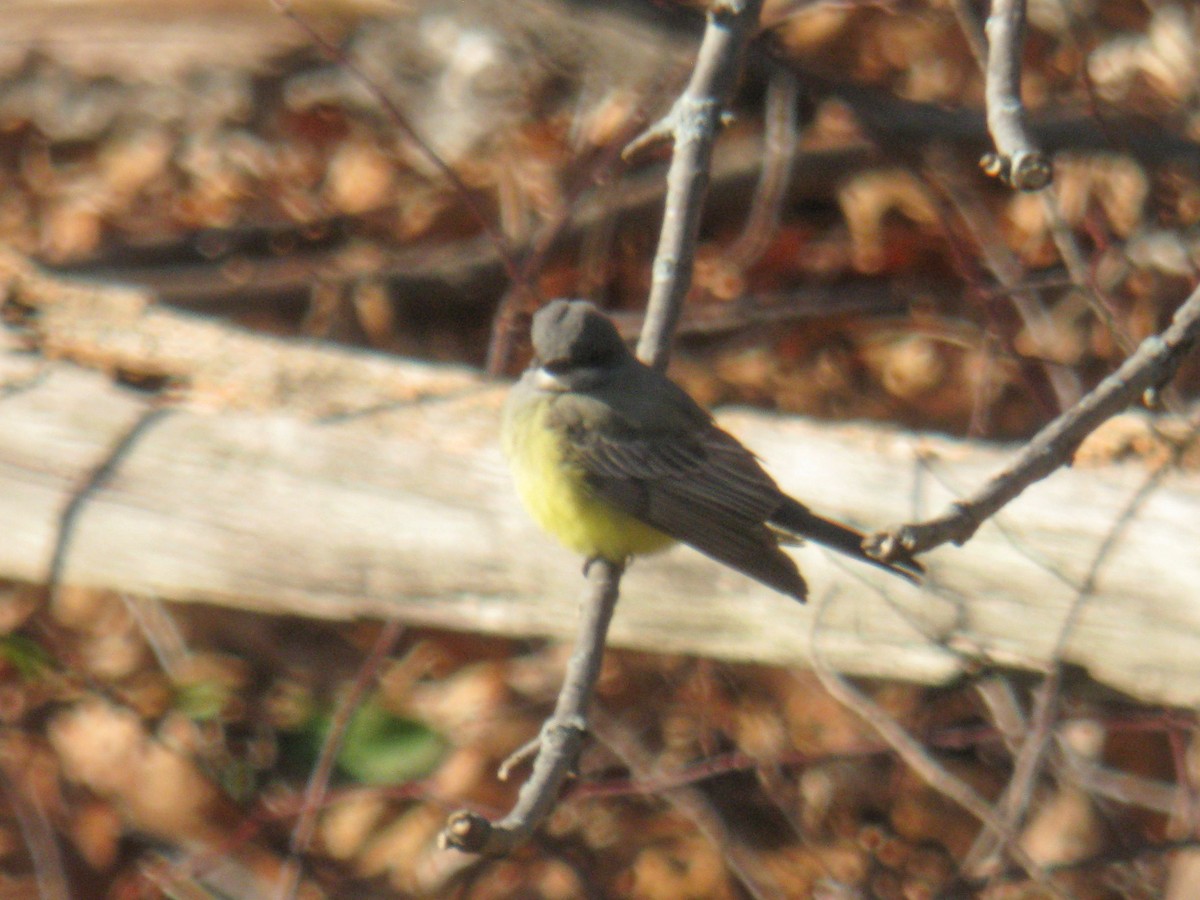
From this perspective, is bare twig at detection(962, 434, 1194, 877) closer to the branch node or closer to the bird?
the bird

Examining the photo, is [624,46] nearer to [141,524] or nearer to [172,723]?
[141,524]

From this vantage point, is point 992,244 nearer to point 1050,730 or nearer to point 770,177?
Result: point 770,177

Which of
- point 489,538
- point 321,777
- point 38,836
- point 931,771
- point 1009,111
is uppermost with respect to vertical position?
point 1009,111

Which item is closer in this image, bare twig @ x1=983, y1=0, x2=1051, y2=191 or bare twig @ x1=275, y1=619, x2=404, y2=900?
bare twig @ x1=983, y1=0, x2=1051, y2=191

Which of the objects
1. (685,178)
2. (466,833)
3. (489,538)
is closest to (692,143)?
(685,178)

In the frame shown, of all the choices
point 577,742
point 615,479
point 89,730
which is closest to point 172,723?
point 89,730

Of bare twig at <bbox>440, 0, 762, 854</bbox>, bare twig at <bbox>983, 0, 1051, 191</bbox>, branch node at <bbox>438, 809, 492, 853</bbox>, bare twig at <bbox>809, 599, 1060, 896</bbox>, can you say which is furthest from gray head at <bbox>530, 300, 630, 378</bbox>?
branch node at <bbox>438, 809, 492, 853</bbox>
